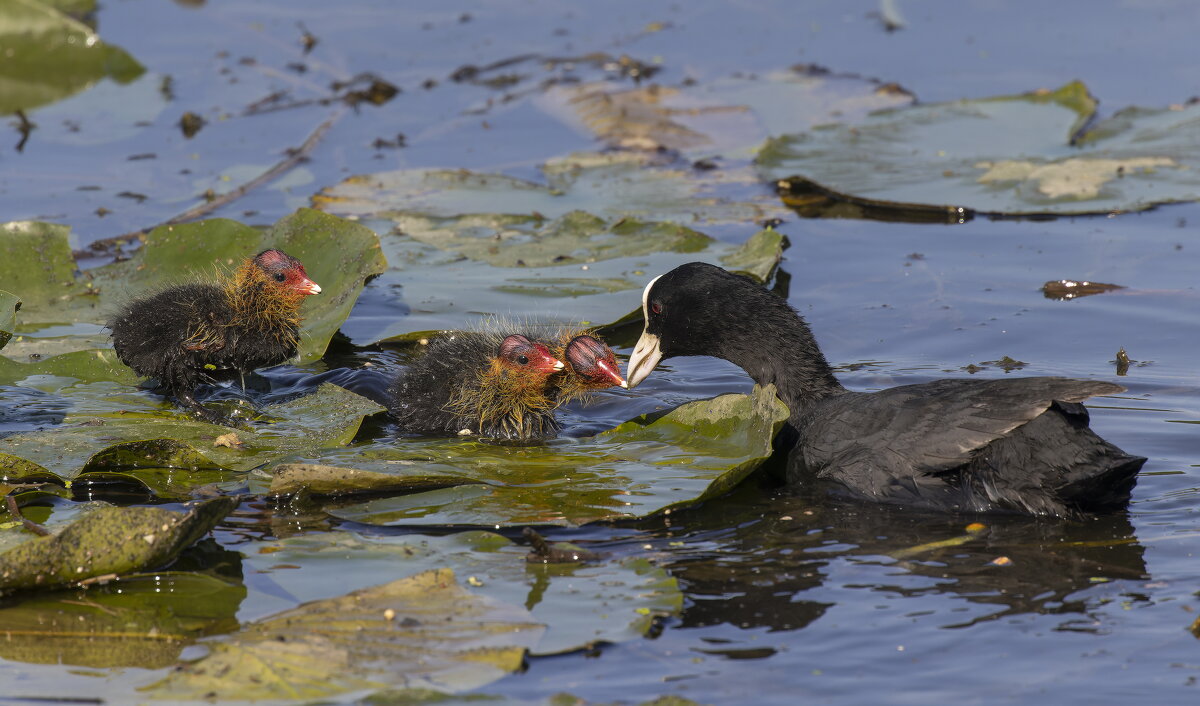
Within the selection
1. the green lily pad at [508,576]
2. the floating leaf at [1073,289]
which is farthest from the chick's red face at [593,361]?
the floating leaf at [1073,289]

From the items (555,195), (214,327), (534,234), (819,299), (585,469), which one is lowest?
(585,469)

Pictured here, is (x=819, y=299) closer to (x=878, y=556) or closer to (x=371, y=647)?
(x=878, y=556)

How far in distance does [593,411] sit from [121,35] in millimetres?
6891

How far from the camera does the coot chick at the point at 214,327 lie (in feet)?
17.8

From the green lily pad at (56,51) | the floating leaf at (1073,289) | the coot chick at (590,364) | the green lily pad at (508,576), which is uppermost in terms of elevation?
the green lily pad at (56,51)

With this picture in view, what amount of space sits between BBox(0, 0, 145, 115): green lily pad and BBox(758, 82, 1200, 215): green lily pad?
16.4ft

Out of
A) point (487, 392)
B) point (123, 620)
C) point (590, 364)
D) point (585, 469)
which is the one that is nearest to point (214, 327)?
point (487, 392)

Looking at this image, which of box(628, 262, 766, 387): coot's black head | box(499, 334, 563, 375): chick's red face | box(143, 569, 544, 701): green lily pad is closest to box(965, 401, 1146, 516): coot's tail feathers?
box(628, 262, 766, 387): coot's black head

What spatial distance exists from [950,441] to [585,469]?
3.85 ft

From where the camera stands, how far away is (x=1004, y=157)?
790 cm

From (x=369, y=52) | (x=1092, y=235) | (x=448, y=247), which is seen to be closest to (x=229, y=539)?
(x=448, y=247)

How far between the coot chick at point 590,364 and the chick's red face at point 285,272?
1101 mm

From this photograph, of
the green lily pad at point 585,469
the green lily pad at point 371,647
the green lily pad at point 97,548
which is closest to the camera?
the green lily pad at point 371,647

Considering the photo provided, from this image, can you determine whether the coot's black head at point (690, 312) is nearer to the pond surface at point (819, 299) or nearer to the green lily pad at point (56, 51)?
the pond surface at point (819, 299)
